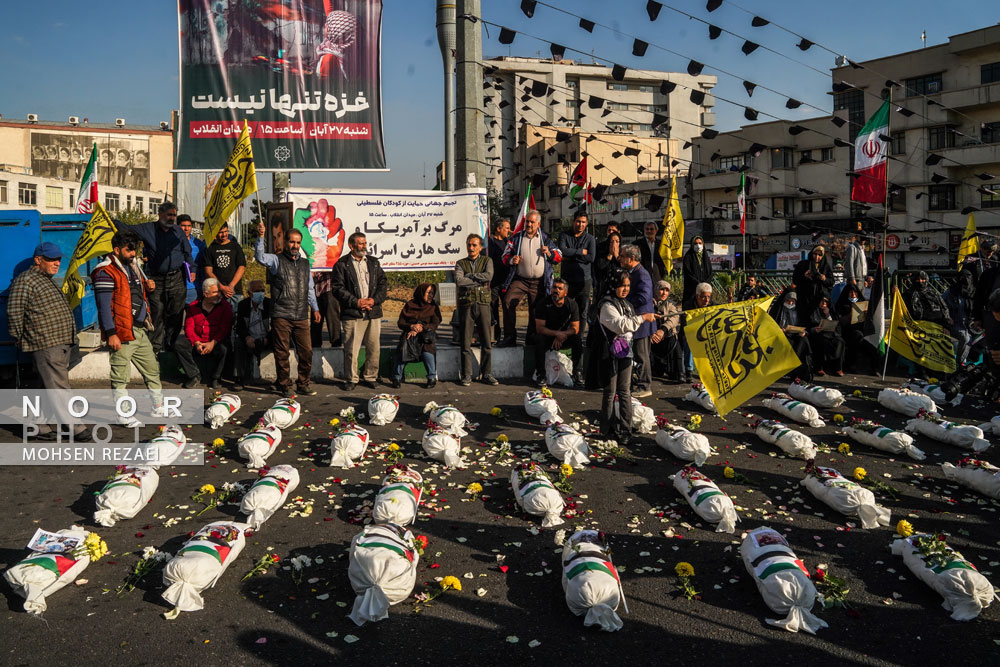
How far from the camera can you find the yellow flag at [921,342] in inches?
459

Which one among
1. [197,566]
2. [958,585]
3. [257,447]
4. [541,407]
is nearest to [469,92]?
[541,407]

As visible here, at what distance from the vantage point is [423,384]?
11359 mm

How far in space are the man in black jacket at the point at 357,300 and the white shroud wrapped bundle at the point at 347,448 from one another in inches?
117

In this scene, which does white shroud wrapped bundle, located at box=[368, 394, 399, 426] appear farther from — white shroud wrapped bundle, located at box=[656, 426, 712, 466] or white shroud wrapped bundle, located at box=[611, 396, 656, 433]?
white shroud wrapped bundle, located at box=[656, 426, 712, 466]

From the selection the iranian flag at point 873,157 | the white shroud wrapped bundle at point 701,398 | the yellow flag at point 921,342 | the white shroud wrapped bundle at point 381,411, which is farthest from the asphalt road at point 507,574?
the iranian flag at point 873,157

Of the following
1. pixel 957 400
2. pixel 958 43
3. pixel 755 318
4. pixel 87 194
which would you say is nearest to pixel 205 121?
pixel 87 194

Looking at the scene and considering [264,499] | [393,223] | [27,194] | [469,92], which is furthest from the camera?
[27,194]

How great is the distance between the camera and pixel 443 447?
7848 mm

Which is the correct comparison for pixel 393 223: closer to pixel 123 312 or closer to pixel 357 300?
pixel 357 300

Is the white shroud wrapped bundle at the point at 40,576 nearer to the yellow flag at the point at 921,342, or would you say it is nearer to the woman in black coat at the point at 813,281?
the woman in black coat at the point at 813,281

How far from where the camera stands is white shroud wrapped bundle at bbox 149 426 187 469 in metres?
7.48

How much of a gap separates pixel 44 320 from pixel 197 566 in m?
4.73

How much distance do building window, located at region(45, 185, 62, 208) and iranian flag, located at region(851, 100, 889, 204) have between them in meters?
70.5

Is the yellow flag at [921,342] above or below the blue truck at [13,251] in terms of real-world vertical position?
below
